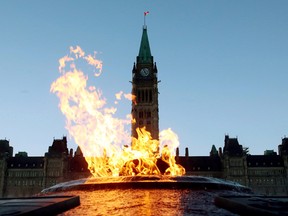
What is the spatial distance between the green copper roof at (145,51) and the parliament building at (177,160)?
58.8 feet

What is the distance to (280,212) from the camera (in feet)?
30.6

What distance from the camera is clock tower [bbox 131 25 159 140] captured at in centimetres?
11081

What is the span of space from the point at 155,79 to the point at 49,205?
110 meters

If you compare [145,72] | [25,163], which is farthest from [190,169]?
[25,163]

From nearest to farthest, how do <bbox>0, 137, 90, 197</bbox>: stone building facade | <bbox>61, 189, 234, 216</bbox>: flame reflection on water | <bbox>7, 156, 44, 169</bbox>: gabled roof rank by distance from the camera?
1. <bbox>61, 189, 234, 216</bbox>: flame reflection on water
2. <bbox>0, 137, 90, 197</bbox>: stone building facade
3. <bbox>7, 156, 44, 169</bbox>: gabled roof

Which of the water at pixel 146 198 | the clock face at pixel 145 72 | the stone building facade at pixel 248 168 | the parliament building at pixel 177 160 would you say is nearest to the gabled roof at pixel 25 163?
the parliament building at pixel 177 160

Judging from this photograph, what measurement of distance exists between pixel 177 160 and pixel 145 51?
133ft

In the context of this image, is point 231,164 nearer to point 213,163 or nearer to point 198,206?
point 213,163

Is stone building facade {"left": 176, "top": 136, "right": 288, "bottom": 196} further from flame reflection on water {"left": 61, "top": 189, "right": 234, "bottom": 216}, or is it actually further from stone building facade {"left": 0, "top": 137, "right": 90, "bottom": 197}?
flame reflection on water {"left": 61, "top": 189, "right": 234, "bottom": 216}

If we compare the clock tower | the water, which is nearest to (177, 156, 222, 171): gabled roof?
the clock tower

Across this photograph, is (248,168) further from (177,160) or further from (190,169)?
(177,160)

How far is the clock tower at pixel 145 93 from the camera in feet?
364

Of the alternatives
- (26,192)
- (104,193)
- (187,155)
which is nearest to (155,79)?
(187,155)

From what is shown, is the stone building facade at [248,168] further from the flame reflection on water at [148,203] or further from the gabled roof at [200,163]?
the flame reflection on water at [148,203]
